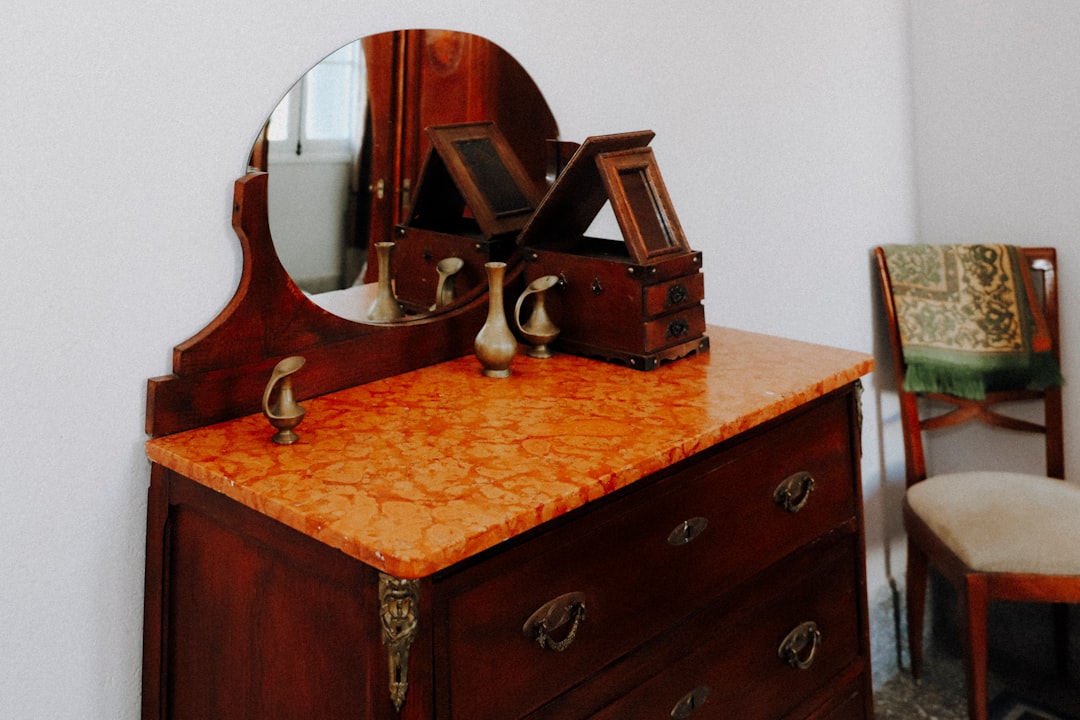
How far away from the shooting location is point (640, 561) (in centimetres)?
153

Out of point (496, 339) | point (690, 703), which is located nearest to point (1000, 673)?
point (690, 703)

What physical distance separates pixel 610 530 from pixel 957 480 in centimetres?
177

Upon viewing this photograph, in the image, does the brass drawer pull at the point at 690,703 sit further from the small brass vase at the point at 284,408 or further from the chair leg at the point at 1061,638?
the chair leg at the point at 1061,638

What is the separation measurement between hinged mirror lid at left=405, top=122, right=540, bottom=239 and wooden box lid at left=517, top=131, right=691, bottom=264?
76mm

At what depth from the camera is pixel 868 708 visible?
2.12m

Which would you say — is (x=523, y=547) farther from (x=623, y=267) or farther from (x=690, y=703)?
(x=623, y=267)

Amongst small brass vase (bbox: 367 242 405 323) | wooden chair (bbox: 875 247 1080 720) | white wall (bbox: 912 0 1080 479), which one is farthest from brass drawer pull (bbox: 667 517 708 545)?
white wall (bbox: 912 0 1080 479)

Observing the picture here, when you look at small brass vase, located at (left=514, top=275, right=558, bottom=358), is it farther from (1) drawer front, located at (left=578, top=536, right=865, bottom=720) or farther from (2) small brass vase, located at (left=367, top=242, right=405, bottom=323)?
(1) drawer front, located at (left=578, top=536, right=865, bottom=720)

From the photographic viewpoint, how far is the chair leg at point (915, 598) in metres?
3.01

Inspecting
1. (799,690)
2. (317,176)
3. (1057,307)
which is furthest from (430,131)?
(1057,307)

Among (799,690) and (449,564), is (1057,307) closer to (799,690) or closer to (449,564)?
(799,690)

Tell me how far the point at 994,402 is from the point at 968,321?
0.26 metres

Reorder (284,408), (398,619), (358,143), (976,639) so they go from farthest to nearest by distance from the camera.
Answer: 1. (976,639)
2. (358,143)
3. (284,408)
4. (398,619)

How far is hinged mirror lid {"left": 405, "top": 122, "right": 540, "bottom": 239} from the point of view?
6.22 ft
